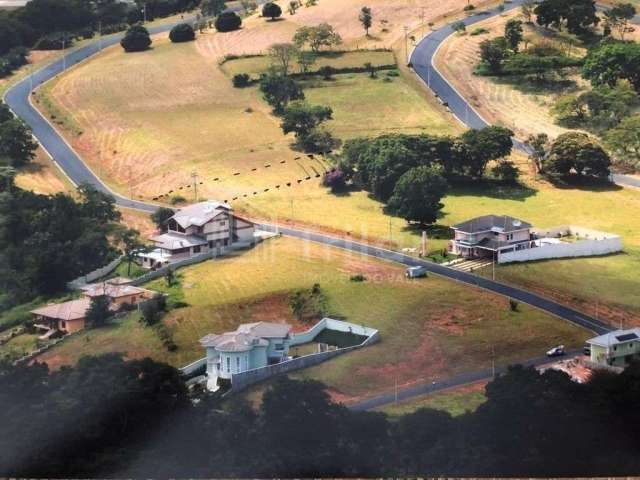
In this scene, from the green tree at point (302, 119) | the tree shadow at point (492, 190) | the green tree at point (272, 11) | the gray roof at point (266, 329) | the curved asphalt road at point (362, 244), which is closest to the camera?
the gray roof at point (266, 329)

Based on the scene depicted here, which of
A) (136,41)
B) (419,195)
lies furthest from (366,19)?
(419,195)

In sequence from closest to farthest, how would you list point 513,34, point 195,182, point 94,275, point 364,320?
point 364,320 → point 94,275 → point 195,182 → point 513,34

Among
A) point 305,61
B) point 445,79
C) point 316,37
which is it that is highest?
point 316,37

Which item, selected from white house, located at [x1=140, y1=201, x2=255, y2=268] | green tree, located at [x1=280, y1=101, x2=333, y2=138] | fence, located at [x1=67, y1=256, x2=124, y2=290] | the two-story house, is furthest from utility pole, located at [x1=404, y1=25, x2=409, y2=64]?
fence, located at [x1=67, y1=256, x2=124, y2=290]

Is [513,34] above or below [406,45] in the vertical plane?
above

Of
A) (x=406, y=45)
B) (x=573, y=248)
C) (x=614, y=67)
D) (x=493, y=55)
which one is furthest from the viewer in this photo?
(x=406, y=45)

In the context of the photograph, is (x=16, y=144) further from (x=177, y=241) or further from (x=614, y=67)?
(x=614, y=67)

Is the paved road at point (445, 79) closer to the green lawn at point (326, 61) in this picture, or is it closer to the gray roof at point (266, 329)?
the green lawn at point (326, 61)

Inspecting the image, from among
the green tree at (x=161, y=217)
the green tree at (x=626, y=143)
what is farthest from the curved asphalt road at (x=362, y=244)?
the green tree at (x=626, y=143)

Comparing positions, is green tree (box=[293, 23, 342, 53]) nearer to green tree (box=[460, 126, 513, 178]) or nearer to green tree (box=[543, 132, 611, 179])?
green tree (box=[460, 126, 513, 178])
